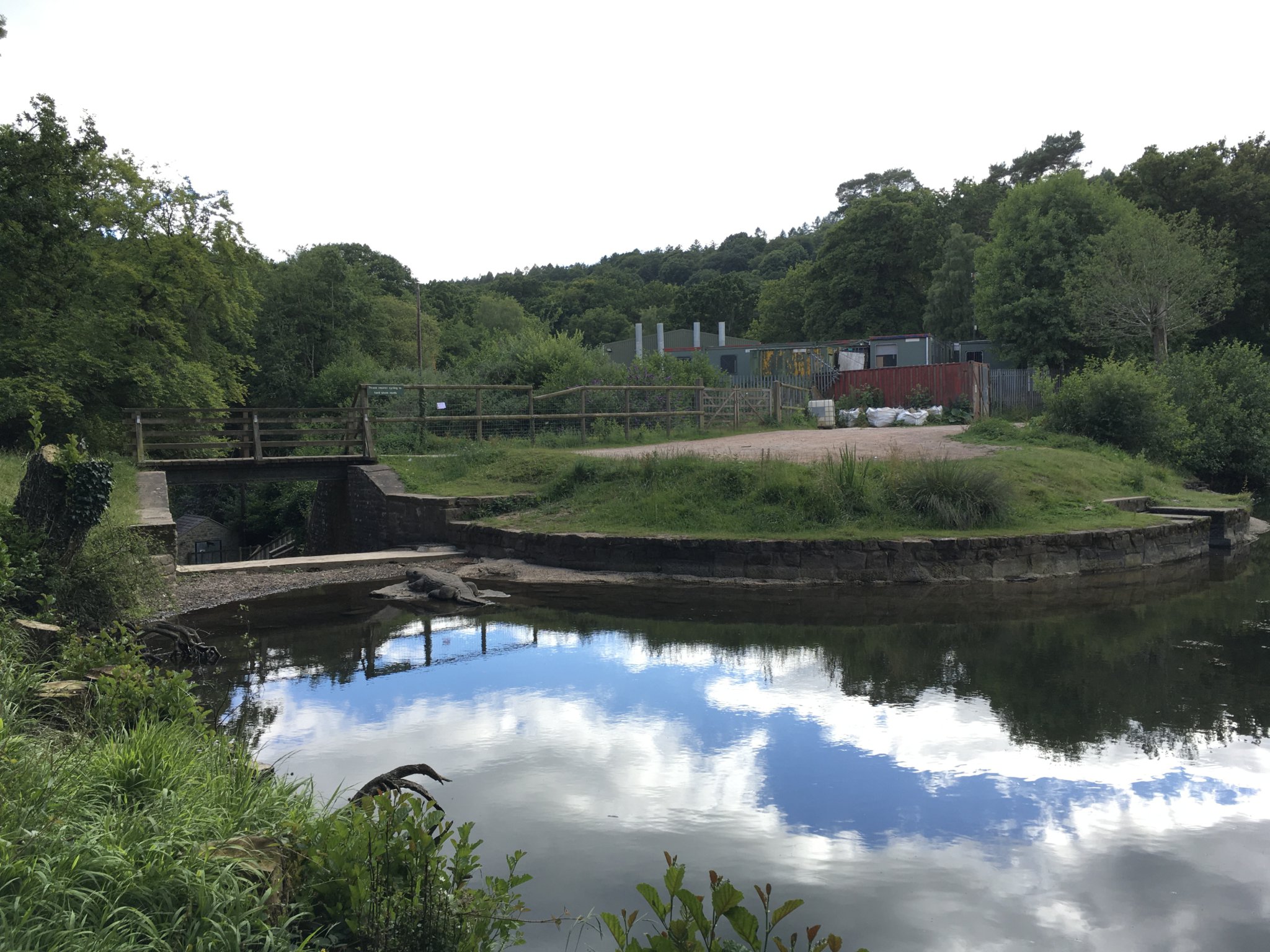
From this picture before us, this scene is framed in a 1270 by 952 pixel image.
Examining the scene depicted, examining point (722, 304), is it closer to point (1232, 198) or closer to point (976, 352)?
point (976, 352)

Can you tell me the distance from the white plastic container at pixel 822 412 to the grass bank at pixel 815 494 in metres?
9.60

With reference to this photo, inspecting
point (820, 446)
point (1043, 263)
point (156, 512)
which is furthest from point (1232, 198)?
point (156, 512)

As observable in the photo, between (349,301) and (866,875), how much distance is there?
4462cm

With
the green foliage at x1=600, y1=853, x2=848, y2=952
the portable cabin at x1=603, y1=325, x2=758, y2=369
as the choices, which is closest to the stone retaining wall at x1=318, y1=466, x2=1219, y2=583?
the green foliage at x1=600, y1=853, x2=848, y2=952

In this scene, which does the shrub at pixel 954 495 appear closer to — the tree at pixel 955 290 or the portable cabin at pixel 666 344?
the portable cabin at pixel 666 344

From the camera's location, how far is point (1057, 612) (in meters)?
11.1

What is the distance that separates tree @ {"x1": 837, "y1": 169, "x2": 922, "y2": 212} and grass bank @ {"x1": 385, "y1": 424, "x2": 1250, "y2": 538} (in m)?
60.5

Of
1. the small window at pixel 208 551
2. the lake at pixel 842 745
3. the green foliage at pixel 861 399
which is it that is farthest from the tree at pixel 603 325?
the lake at pixel 842 745

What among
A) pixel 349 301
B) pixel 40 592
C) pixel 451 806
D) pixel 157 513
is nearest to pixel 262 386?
pixel 349 301

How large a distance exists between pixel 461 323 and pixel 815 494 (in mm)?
56781

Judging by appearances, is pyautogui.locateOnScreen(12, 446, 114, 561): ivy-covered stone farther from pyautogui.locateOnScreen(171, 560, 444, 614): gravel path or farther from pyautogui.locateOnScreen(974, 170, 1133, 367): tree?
pyautogui.locateOnScreen(974, 170, 1133, 367): tree

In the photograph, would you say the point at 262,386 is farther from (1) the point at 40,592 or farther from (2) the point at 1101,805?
(2) the point at 1101,805

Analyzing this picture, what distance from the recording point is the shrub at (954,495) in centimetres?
1397

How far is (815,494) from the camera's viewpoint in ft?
47.9
